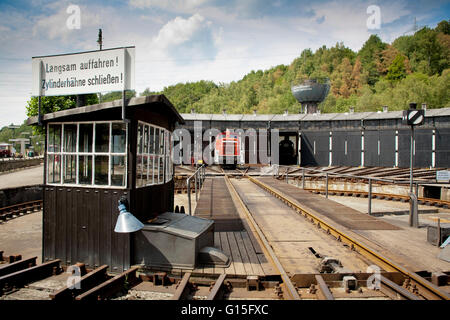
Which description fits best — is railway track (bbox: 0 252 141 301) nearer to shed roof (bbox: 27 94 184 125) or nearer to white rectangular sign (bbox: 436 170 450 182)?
shed roof (bbox: 27 94 184 125)

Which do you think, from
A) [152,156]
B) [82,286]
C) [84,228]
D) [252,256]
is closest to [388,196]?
[252,256]

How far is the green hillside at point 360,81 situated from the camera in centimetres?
6501

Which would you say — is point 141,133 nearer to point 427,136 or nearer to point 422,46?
point 427,136

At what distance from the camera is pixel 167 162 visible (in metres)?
8.05

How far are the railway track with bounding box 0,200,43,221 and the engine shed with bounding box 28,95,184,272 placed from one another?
9.21 m

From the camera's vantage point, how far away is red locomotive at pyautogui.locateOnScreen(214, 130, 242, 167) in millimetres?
29953

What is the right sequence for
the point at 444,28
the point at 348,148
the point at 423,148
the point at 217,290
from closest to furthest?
the point at 217,290 < the point at 423,148 < the point at 348,148 < the point at 444,28

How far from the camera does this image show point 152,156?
688 cm

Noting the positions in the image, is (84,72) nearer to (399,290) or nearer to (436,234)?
(399,290)

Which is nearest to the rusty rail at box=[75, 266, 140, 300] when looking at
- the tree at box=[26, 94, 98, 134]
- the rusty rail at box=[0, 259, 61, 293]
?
the rusty rail at box=[0, 259, 61, 293]

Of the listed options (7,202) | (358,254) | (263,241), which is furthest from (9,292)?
(7,202)

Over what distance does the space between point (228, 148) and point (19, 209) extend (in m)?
19.0

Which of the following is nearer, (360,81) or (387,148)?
(387,148)

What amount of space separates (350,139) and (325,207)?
2082 centimetres
